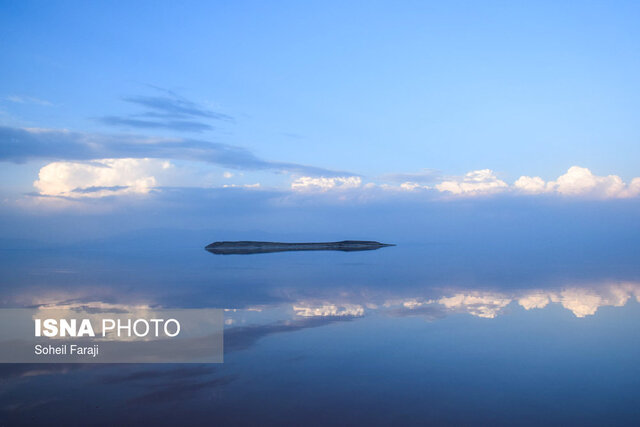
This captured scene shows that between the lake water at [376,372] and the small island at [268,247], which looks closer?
the lake water at [376,372]

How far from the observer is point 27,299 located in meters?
21.5

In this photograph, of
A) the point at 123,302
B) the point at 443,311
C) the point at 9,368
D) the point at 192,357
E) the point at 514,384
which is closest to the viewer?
the point at 514,384

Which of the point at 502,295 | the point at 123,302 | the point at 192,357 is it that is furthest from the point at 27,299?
the point at 502,295

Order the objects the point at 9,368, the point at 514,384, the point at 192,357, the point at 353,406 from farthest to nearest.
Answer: the point at 192,357, the point at 9,368, the point at 514,384, the point at 353,406

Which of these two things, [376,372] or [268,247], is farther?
[268,247]

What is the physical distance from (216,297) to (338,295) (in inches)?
271

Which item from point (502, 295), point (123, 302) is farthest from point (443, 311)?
point (123, 302)

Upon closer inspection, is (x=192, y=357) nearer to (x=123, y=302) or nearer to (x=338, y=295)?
(x=123, y=302)

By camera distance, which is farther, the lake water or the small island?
the small island

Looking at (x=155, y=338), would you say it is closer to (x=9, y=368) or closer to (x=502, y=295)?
(x=9, y=368)

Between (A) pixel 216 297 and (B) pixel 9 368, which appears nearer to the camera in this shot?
(B) pixel 9 368

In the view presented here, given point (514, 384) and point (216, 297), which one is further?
point (216, 297)

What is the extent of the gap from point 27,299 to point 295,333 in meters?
15.6

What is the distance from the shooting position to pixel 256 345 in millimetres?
13195
